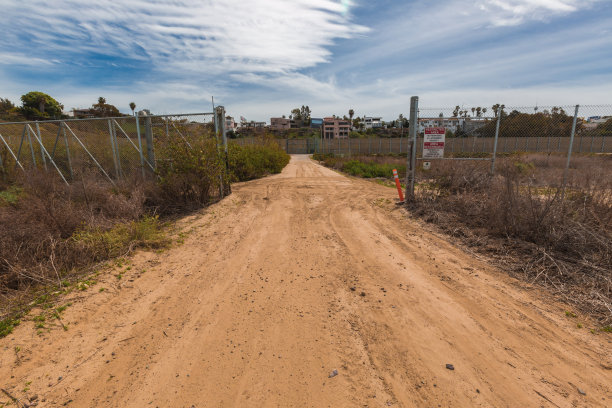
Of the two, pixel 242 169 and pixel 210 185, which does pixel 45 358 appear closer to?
pixel 210 185

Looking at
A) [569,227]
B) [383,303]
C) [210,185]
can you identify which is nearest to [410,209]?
[569,227]

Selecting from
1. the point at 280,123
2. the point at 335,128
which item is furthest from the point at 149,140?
the point at 280,123

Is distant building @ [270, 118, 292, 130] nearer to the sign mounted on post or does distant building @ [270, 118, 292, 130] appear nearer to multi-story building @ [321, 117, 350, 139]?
multi-story building @ [321, 117, 350, 139]

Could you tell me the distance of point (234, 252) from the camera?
510 centimetres

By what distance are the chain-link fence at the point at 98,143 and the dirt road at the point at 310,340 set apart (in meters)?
4.38

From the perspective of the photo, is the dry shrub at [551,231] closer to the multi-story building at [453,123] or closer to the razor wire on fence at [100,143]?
the multi-story building at [453,123]

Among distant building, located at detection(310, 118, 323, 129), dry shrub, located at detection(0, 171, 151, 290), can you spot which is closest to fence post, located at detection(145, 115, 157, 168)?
dry shrub, located at detection(0, 171, 151, 290)

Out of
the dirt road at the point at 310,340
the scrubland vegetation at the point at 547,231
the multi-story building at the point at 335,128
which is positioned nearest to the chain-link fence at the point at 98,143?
the dirt road at the point at 310,340

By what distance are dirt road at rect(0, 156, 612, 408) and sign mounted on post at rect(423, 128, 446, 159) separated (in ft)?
11.6

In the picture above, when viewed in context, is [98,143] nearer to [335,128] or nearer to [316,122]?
[335,128]

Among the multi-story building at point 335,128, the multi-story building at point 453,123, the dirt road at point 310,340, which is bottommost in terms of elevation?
the dirt road at point 310,340

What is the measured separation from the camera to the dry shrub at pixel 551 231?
143 inches

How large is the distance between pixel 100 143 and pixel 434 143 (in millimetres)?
10263

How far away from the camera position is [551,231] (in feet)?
14.8
